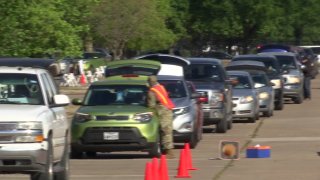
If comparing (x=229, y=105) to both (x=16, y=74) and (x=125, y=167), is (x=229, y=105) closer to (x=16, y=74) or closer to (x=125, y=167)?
(x=125, y=167)

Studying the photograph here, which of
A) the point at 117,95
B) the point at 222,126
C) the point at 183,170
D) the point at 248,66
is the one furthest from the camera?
the point at 248,66

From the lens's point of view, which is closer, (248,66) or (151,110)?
(151,110)

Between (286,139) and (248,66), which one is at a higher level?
(248,66)

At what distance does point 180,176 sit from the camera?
17.4 metres

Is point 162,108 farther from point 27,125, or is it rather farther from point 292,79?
point 292,79

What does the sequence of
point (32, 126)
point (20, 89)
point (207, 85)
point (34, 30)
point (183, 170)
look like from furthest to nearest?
point (34, 30), point (207, 85), point (183, 170), point (20, 89), point (32, 126)

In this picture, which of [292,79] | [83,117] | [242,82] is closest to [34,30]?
[242,82]

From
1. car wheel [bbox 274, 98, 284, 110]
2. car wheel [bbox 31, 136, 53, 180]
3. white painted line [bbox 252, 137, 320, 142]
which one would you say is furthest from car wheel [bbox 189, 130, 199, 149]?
car wheel [bbox 274, 98, 284, 110]

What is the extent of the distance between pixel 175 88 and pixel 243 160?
3640 millimetres

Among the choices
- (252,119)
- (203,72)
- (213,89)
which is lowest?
(252,119)

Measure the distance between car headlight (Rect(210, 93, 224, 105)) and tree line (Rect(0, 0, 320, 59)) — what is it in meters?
5.03

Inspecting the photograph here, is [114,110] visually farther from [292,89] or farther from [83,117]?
[292,89]

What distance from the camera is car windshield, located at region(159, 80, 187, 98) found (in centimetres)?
2333

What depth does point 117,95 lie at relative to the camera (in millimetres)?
21141
